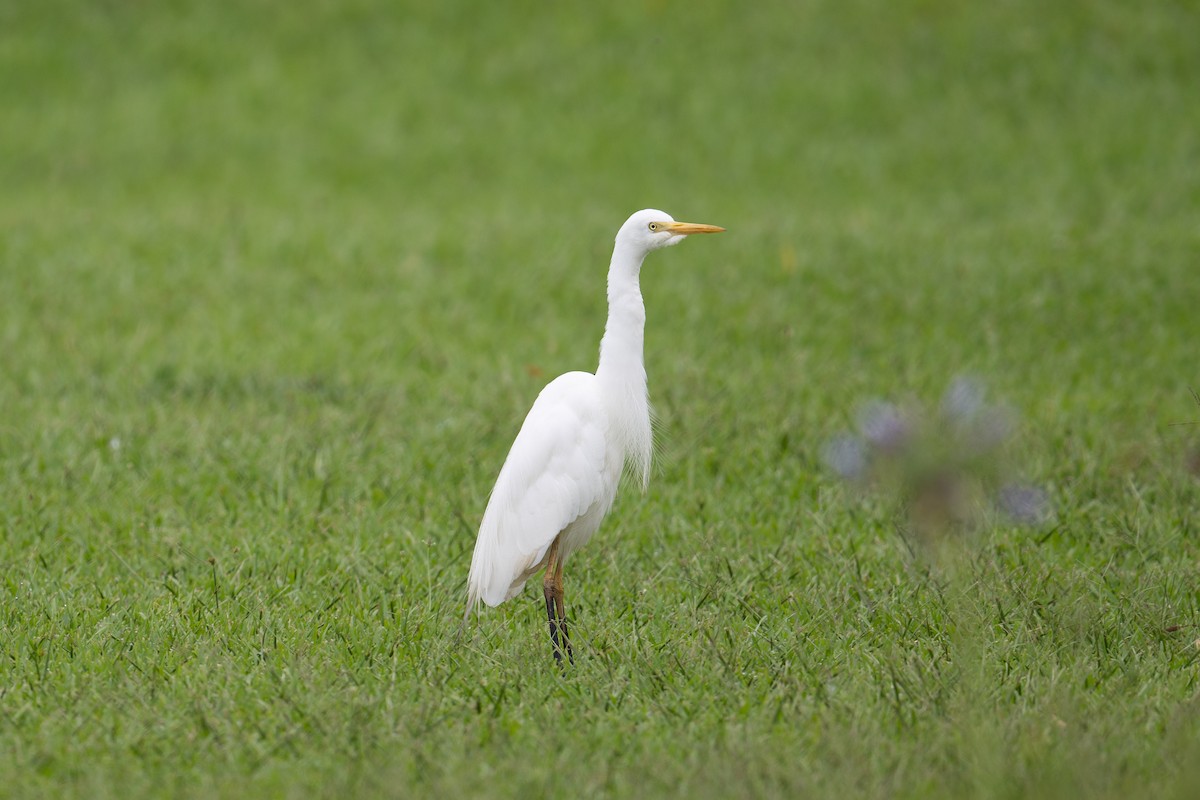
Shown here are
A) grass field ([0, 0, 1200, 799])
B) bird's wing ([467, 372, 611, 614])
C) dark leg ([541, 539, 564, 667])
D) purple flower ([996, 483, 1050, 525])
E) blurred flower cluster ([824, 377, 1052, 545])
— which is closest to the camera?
blurred flower cluster ([824, 377, 1052, 545])

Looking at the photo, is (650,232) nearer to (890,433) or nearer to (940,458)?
(890,433)

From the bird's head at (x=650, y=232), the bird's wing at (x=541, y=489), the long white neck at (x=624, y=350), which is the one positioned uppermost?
the bird's head at (x=650, y=232)

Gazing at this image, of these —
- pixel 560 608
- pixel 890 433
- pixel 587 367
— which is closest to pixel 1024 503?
pixel 560 608

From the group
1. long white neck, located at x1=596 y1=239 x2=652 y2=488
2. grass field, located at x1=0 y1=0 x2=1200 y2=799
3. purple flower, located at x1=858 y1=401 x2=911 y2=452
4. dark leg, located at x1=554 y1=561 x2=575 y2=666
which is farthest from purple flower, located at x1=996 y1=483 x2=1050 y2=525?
dark leg, located at x1=554 y1=561 x2=575 y2=666

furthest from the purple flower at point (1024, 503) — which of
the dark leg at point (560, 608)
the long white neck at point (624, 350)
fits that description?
the dark leg at point (560, 608)

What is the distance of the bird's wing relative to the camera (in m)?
3.45

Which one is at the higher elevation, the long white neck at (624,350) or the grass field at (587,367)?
the long white neck at (624,350)

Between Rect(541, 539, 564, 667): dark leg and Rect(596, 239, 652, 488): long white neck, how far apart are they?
365mm

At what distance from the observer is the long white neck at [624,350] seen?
3490 mm

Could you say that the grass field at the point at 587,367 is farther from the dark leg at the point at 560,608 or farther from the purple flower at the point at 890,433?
the purple flower at the point at 890,433

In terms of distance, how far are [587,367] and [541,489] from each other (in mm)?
2871

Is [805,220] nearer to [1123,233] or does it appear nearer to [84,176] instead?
[1123,233]

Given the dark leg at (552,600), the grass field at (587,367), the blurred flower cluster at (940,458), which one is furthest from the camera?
the dark leg at (552,600)

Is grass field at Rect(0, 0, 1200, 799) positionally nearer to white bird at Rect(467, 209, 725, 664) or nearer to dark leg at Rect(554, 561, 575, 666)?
dark leg at Rect(554, 561, 575, 666)
